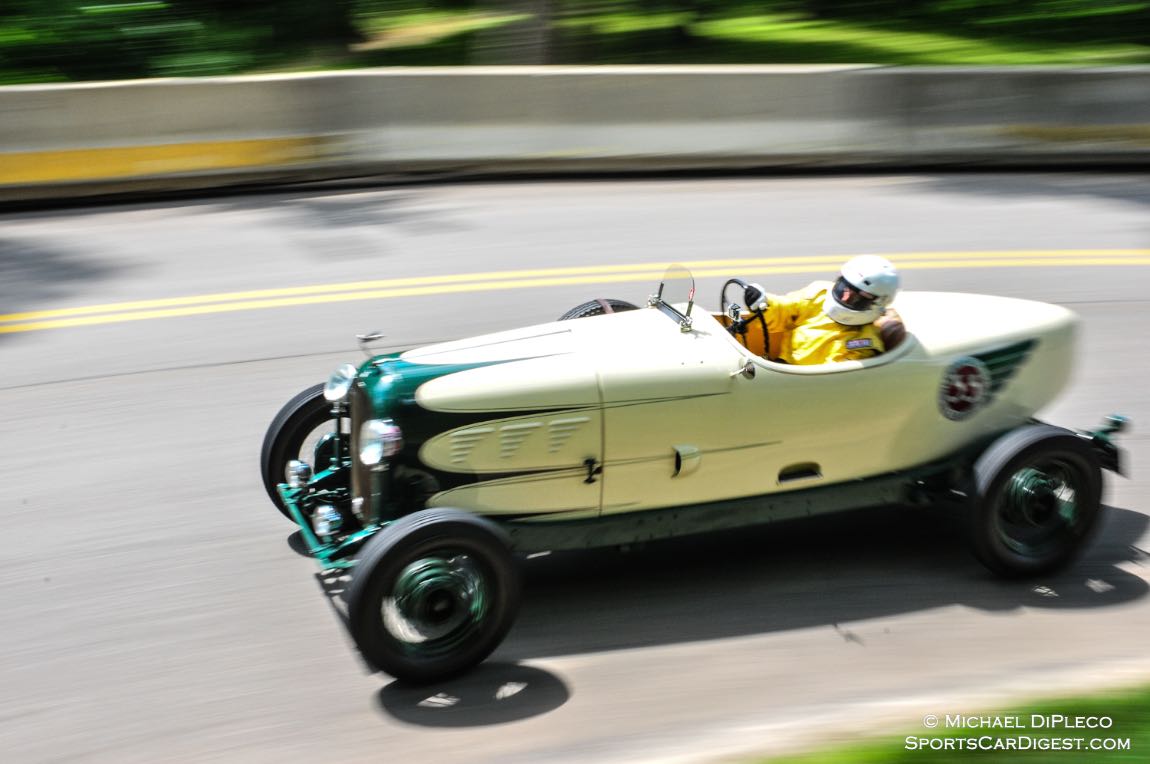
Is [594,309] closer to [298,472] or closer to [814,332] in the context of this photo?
[814,332]

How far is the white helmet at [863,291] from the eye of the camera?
18.4 ft

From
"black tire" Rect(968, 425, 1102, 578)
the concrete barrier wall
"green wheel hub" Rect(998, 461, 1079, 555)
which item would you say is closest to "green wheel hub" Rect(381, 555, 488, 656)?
"black tire" Rect(968, 425, 1102, 578)

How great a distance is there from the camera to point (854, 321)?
224 inches

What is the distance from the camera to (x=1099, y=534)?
6.15 metres

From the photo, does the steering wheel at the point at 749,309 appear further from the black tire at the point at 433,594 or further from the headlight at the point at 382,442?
the headlight at the point at 382,442

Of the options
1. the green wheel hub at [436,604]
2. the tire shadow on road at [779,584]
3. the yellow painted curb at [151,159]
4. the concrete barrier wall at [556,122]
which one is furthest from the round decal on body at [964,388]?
the yellow painted curb at [151,159]

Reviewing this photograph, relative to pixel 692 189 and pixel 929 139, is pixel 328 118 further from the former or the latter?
pixel 929 139

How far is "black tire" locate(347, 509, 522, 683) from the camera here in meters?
4.65

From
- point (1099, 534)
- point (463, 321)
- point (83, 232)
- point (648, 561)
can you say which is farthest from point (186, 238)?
point (1099, 534)

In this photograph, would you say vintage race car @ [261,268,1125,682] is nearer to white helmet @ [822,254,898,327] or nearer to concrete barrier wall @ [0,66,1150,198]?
white helmet @ [822,254,898,327]

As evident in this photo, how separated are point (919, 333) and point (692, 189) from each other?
613 centimetres

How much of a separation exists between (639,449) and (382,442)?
1062 millimetres

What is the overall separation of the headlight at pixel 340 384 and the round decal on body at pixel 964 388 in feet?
8.61

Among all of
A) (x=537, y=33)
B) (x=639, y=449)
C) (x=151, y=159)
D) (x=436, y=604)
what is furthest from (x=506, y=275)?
(x=537, y=33)
